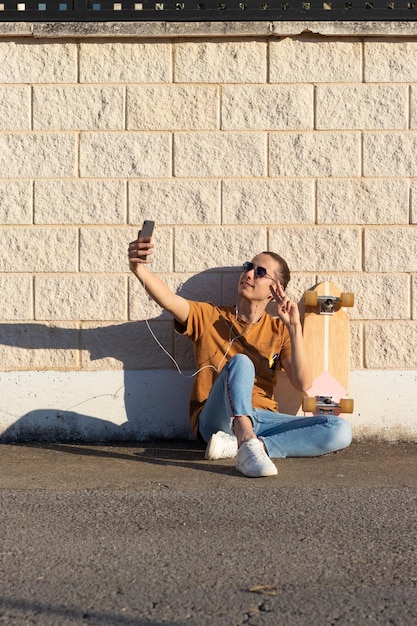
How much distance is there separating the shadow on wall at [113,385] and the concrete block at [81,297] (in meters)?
0.08

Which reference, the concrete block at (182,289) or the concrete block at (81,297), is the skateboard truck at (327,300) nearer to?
the concrete block at (182,289)

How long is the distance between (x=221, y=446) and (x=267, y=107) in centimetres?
215

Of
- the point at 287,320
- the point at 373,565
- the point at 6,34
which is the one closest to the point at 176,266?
the point at 287,320

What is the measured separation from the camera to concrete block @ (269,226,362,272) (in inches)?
233

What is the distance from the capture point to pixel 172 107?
19.4 ft

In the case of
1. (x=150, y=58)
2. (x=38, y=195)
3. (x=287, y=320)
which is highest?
(x=150, y=58)

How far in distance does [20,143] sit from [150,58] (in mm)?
958

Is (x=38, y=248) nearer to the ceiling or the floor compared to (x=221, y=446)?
nearer to the ceiling

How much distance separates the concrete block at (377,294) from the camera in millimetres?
5910

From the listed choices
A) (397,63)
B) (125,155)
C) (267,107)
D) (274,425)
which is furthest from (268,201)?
(274,425)

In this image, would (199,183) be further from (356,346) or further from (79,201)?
(356,346)

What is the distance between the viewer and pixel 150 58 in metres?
5.90

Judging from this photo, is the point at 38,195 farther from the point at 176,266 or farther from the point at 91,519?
the point at 91,519

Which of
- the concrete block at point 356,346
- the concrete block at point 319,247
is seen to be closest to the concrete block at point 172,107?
the concrete block at point 319,247
